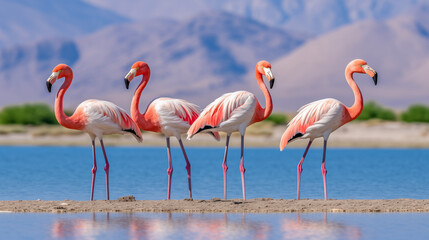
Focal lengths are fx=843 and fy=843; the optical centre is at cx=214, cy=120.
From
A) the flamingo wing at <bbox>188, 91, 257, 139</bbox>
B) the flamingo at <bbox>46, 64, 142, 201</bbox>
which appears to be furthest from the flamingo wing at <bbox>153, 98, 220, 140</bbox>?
the flamingo at <bbox>46, 64, 142, 201</bbox>

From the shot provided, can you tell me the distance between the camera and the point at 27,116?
191ft

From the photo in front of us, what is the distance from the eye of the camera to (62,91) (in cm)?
1572

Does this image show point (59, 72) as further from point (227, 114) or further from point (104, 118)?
point (227, 114)

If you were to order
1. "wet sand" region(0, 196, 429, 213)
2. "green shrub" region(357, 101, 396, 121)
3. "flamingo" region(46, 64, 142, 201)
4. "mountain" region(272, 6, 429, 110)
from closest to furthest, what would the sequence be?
"wet sand" region(0, 196, 429, 213) → "flamingo" region(46, 64, 142, 201) → "green shrub" region(357, 101, 396, 121) → "mountain" region(272, 6, 429, 110)

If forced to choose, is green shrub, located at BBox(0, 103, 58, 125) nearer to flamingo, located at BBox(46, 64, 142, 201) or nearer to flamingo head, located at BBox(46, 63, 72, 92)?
flamingo head, located at BBox(46, 63, 72, 92)

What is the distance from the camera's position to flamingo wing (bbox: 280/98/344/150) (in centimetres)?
1581

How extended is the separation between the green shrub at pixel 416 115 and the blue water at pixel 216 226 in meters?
47.8

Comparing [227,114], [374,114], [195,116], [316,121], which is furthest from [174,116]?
[374,114]

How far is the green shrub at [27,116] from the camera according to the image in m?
58.2

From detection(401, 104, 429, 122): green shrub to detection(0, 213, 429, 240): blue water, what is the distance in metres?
47.8

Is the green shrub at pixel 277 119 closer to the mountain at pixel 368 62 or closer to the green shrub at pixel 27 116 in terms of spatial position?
the green shrub at pixel 27 116

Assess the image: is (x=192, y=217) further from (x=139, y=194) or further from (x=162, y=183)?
(x=162, y=183)

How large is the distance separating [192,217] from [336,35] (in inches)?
6468

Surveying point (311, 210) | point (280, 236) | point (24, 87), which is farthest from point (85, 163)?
point (24, 87)
